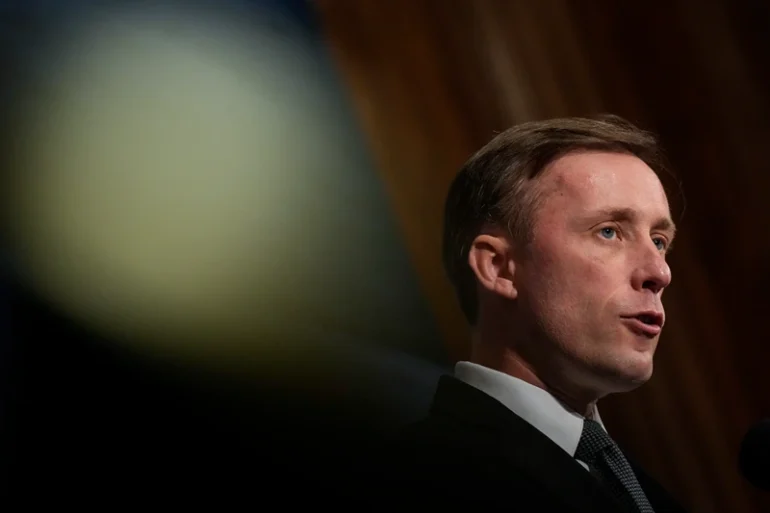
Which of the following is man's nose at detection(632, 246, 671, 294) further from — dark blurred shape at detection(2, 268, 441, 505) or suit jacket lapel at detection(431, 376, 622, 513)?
dark blurred shape at detection(2, 268, 441, 505)

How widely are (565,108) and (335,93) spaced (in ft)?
1.02

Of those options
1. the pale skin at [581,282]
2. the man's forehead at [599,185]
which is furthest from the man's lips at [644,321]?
the man's forehead at [599,185]

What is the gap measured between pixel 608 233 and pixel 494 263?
123 mm

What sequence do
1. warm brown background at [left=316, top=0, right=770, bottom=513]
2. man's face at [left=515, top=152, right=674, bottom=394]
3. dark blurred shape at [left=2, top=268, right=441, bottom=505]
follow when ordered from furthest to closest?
warm brown background at [left=316, top=0, right=770, bottom=513] → man's face at [left=515, top=152, right=674, bottom=394] → dark blurred shape at [left=2, top=268, right=441, bottom=505]

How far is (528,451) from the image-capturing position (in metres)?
0.89

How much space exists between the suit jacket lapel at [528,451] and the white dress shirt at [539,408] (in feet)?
0.07

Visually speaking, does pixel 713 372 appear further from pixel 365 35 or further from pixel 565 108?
pixel 365 35

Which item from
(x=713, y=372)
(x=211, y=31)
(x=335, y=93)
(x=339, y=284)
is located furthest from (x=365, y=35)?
(x=713, y=372)

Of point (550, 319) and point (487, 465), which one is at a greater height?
point (550, 319)

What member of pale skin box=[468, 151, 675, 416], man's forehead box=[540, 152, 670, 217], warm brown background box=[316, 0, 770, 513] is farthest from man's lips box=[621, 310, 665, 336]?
warm brown background box=[316, 0, 770, 513]

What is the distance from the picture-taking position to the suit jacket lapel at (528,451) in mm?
862

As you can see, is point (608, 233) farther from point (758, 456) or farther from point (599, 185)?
point (758, 456)

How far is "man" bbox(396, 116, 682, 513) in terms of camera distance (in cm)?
88

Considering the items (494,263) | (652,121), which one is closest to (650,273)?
(494,263)
